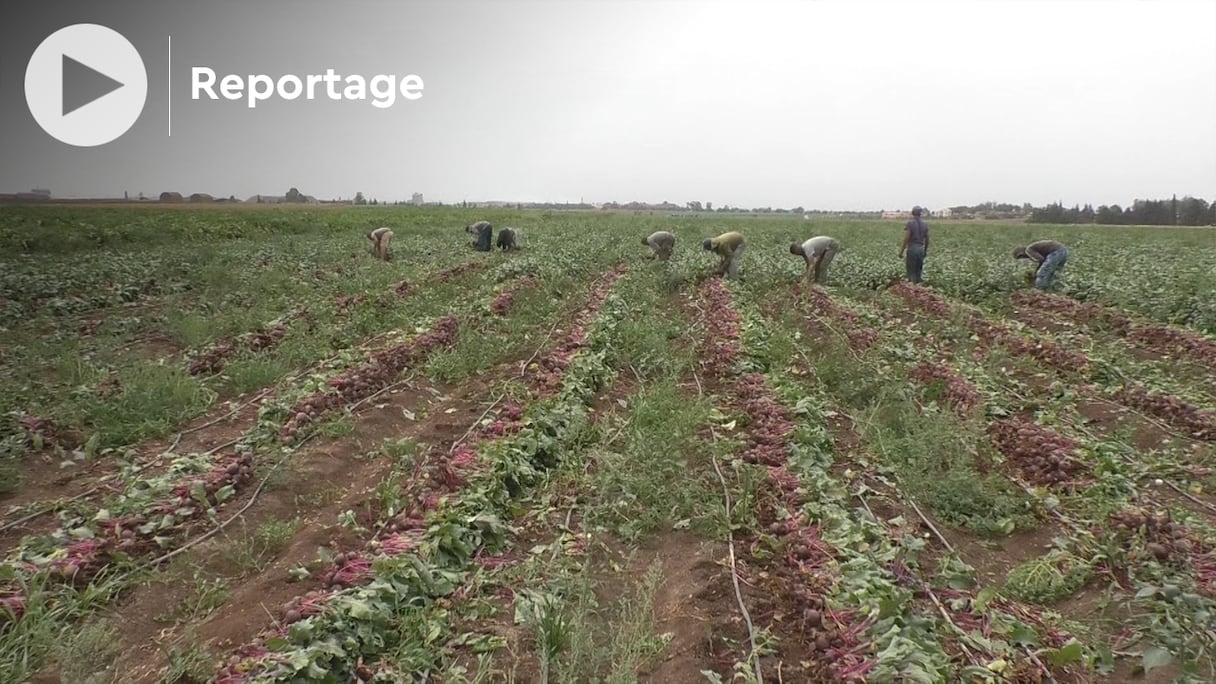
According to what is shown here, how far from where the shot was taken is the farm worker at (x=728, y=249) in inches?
569

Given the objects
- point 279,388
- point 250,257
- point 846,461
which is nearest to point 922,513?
point 846,461

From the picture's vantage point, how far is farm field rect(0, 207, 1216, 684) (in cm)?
302

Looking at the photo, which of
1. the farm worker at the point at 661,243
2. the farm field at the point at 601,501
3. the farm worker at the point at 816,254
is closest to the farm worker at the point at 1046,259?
the farm field at the point at 601,501

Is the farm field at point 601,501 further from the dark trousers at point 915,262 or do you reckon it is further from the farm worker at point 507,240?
the farm worker at point 507,240

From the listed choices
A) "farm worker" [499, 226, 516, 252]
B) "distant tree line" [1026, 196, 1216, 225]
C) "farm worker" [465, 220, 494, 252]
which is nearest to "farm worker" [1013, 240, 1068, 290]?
"farm worker" [499, 226, 516, 252]

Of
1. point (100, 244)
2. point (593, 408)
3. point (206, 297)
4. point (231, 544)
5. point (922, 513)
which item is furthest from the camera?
point (100, 244)

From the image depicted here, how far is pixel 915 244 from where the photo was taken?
47.6ft

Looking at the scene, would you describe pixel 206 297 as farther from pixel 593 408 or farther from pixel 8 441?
pixel 593 408

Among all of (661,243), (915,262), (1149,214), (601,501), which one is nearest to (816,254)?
(915,262)

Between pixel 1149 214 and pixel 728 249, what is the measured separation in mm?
73484

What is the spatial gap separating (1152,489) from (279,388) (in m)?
8.12

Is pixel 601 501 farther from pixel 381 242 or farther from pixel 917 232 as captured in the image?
pixel 381 242

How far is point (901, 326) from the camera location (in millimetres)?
10461

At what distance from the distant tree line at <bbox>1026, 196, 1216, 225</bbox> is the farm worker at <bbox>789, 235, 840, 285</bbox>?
224 ft
